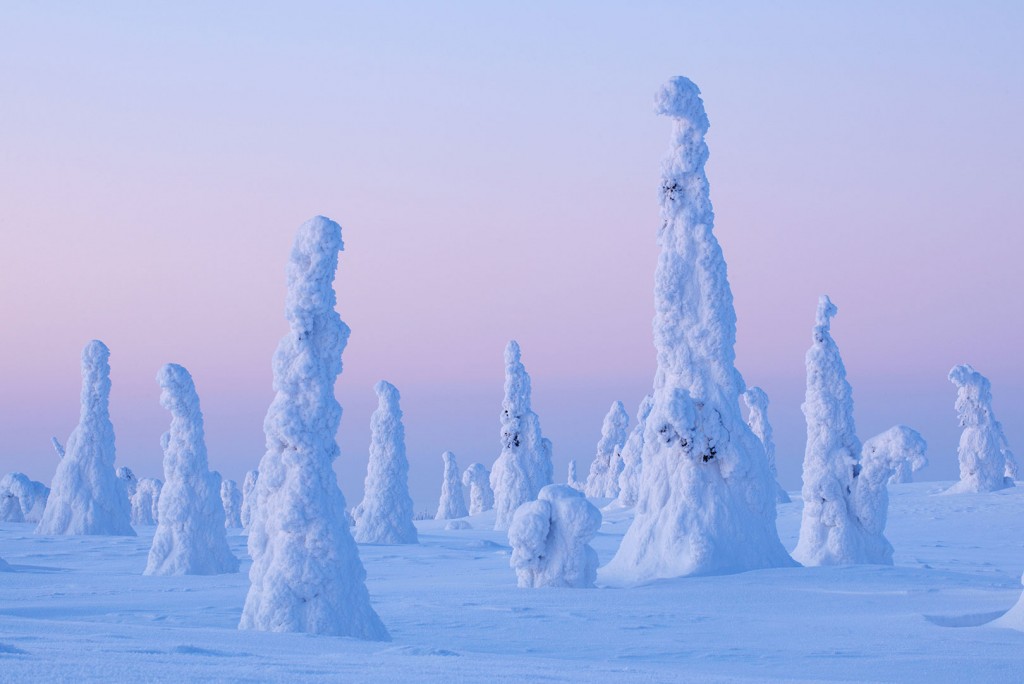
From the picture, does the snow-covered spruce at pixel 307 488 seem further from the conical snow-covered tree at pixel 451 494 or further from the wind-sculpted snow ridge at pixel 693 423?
the conical snow-covered tree at pixel 451 494

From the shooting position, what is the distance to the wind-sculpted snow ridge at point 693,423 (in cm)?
2202

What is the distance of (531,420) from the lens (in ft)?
163

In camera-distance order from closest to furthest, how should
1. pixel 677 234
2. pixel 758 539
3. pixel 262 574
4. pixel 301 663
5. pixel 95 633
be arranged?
pixel 301 663
pixel 95 633
pixel 262 574
pixel 758 539
pixel 677 234

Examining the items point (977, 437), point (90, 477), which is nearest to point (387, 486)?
point (90, 477)

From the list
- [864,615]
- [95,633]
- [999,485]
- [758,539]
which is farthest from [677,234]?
[999,485]

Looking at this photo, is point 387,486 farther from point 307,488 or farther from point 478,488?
point 478,488

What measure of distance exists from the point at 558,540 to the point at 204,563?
832 cm

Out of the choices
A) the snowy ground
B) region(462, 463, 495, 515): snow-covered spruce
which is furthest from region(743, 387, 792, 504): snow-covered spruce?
the snowy ground

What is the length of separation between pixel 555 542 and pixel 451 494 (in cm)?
5348

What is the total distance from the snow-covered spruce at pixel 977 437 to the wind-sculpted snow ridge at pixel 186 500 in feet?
105

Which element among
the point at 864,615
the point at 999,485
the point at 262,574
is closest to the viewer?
the point at 262,574

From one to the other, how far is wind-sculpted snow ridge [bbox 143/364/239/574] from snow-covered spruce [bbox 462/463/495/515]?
48578 millimetres

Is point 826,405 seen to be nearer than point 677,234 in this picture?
No

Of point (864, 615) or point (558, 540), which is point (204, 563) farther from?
point (864, 615)
